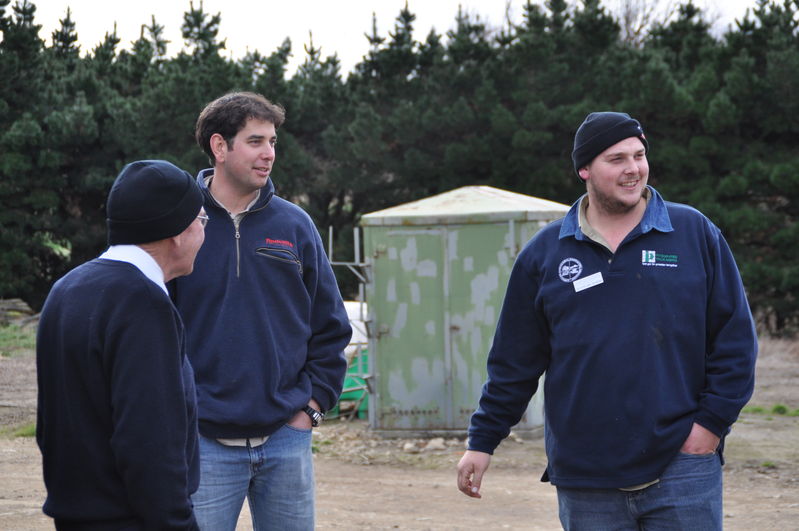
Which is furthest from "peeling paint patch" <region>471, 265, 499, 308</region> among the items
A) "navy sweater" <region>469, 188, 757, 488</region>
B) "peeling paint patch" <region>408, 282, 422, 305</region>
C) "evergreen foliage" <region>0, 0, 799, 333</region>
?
"evergreen foliage" <region>0, 0, 799, 333</region>

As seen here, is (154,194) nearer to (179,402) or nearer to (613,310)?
(179,402)

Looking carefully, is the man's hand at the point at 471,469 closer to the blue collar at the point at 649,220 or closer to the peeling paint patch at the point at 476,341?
the blue collar at the point at 649,220

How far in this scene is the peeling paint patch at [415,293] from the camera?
1014 centimetres

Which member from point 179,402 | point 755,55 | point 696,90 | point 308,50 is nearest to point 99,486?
point 179,402

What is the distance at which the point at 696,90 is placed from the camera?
19.0 meters

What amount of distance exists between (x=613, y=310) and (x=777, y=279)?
1554 centimetres

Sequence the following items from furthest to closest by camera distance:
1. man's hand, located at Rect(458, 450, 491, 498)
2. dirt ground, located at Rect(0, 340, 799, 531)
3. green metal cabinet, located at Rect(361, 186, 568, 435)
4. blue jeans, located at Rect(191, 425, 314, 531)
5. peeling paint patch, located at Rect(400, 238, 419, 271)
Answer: peeling paint patch, located at Rect(400, 238, 419, 271) < green metal cabinet, located at Rect(361, 186, 568, 435) < dirt ground, located at Rect(0, 340, 799, 531) < man's hand, located at Rect(458, 450, 491, 498) < blue jeans, located at Rect(191, 425, 314, 531)

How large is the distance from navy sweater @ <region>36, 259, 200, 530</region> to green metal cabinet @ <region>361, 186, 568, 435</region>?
7.86 metres

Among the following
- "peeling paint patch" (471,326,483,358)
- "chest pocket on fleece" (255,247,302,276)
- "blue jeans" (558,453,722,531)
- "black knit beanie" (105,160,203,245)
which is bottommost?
"peeling paint patch" (471,326,483,358)

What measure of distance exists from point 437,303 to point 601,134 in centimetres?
698

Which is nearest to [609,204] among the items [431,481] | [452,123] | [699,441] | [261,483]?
[699,441]

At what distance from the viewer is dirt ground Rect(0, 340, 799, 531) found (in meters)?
7.02

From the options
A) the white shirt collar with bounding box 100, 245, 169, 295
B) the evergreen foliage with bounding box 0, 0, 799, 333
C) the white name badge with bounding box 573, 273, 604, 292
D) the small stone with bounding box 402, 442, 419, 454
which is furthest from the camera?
the evergreen foliage with bounding box 0, 0, 799, 333

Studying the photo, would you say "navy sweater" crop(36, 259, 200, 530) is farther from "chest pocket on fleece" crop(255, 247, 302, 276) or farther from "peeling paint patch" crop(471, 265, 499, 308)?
"peeling paint patch" crop(471, 265, 499, 308)
